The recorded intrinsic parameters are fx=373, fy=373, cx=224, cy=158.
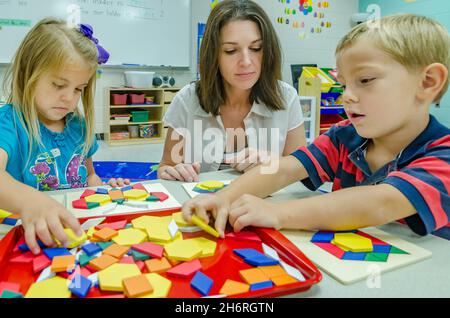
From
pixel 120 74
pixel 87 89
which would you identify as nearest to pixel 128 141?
pixel 120 74

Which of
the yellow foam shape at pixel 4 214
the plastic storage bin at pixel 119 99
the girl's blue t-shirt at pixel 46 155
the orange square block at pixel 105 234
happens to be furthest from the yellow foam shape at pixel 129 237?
the plastic storage bin at pixel 119 99

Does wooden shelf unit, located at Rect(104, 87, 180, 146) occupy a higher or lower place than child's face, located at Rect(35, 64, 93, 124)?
lower

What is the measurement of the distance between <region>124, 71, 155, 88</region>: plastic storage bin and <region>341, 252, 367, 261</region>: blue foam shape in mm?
3183

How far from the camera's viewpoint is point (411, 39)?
628 millimetres

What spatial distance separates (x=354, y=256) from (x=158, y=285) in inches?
10.3

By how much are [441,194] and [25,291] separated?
567 mm

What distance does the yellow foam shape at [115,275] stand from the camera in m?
0.41

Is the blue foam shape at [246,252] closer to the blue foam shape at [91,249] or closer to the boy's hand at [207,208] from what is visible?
the boy's hand at [207,208]

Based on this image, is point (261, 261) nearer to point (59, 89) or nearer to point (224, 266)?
point (224, 266)

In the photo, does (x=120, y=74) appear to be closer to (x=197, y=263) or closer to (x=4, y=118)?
(x=4, y=118)

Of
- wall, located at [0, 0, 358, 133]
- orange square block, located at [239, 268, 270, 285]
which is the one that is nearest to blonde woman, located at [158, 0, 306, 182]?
orange square block, located at [239, 268, 270, 285]

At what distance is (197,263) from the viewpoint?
467mm

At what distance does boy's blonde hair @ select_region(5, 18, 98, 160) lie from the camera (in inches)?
35.8

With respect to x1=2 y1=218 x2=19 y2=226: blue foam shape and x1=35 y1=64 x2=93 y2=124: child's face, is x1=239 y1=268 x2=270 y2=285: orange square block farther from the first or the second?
x1=35 y1=64 x2=93 y2=124: child's face
